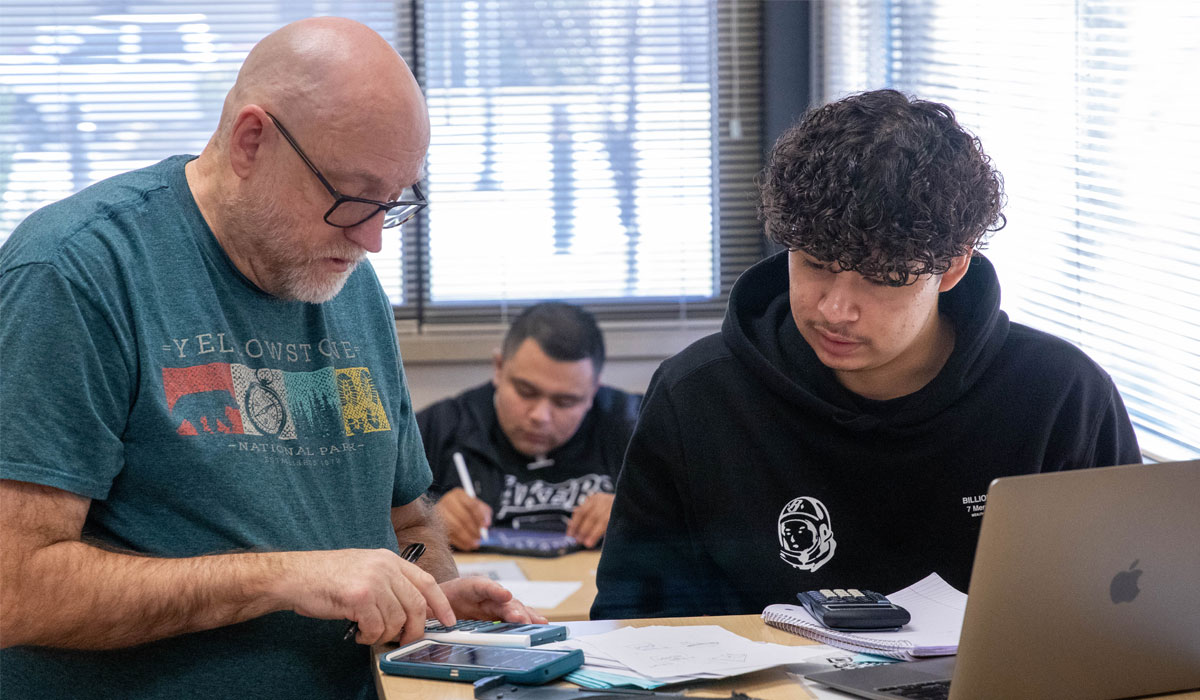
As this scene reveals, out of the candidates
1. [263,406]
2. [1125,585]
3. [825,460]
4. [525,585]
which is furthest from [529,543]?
[1125,585]

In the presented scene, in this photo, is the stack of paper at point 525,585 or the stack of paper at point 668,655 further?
the stack of paper at point 525,585

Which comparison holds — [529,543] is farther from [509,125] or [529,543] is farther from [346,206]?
[509,125]

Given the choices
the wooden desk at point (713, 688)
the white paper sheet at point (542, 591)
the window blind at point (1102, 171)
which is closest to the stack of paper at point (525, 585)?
the white paper sheet at point (542, 591)

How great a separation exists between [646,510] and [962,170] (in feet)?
2.06

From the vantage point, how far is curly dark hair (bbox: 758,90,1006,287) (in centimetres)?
140

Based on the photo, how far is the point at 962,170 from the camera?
1.44m

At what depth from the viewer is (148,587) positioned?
1.20 metres

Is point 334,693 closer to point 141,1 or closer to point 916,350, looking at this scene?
point 916,350

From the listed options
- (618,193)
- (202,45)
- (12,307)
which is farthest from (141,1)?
(12,307)

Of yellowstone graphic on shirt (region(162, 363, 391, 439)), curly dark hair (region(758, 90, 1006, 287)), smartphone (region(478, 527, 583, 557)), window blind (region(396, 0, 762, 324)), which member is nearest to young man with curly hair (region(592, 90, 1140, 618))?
curly dark hair (region(758, 90, 1006, 287))

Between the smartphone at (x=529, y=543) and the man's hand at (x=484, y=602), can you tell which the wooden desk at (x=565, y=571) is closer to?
the smartphone at (x=529, y=543)

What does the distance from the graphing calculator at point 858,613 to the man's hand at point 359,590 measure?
46 cm

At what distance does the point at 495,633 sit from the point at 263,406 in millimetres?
415

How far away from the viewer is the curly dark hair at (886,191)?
140cm
